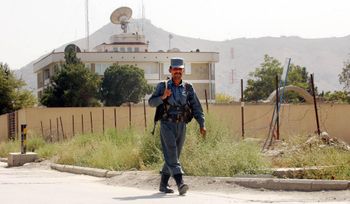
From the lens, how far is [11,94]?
6375 cm

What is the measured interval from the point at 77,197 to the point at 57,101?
6979cm

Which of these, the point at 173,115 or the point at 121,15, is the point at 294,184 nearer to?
the point at 173,115

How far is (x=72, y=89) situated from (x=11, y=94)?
17.0 metres

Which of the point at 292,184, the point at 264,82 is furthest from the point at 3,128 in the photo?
the point at 264,82

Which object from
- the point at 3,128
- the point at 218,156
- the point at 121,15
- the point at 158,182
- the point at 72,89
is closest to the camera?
the point at 158,182

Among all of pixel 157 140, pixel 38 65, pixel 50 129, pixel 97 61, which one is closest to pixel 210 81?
pixel 97 61

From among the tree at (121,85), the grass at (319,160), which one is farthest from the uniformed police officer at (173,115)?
the tree at (121,85)

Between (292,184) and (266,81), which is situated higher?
(266,81)

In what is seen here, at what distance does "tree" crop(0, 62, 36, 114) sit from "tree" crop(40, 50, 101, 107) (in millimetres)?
13602

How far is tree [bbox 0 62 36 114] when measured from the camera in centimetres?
6328

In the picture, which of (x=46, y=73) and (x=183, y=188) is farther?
(x=46, y=73)

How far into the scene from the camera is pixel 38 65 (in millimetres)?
115438

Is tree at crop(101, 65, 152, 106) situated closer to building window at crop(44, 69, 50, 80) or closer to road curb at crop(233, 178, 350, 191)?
building window at crop(44, 69, 50, 80)

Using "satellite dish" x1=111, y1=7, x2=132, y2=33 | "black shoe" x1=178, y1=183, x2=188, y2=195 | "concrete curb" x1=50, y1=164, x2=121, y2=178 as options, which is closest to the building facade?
"satellite dish" x1=111, y1=7, x2=132, y2=33
